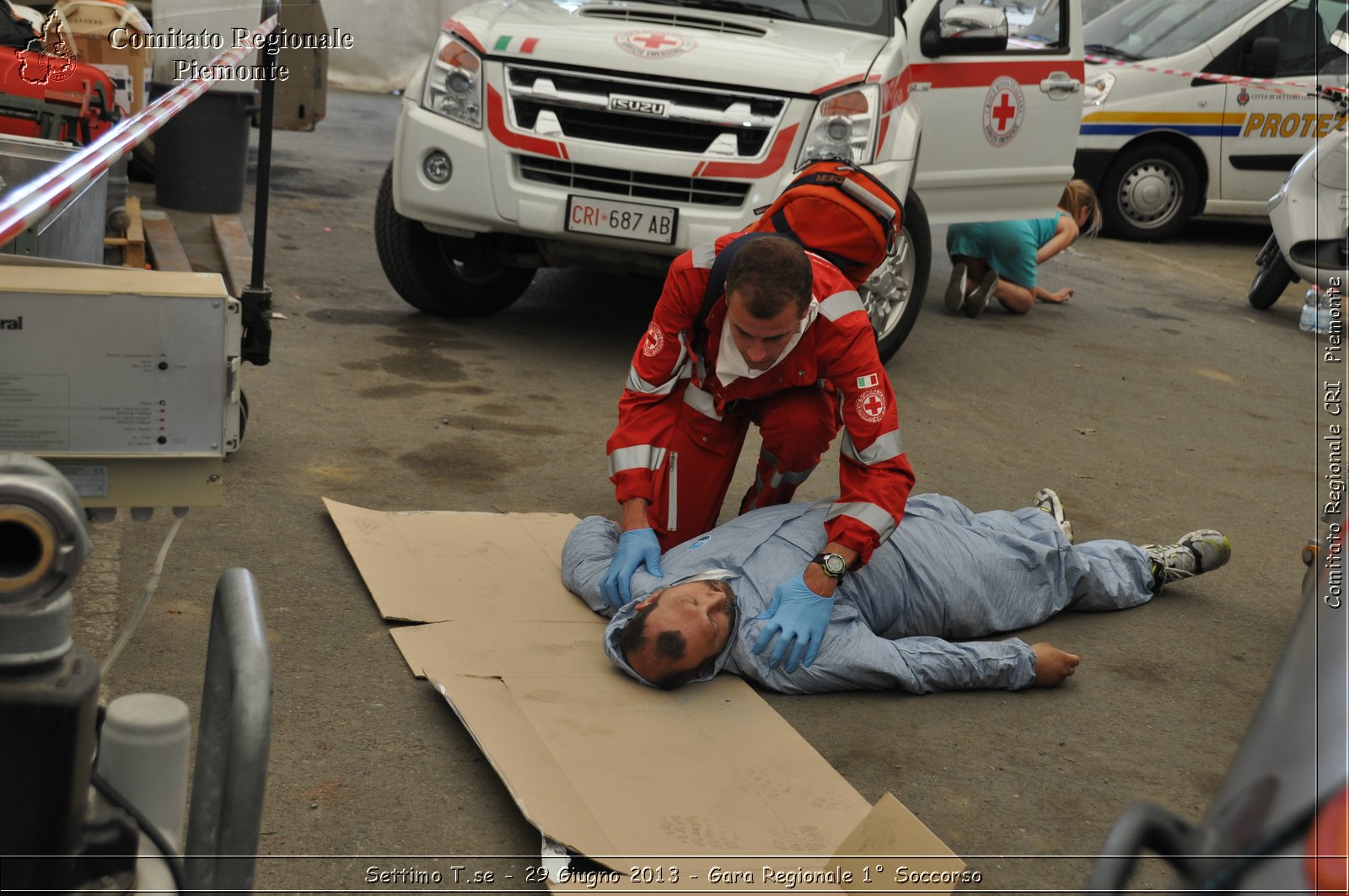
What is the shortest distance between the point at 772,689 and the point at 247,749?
6.12 feet

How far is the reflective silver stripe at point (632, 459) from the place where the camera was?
3.30 meters

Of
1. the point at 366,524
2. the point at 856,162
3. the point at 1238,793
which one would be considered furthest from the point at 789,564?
the point at 856,162

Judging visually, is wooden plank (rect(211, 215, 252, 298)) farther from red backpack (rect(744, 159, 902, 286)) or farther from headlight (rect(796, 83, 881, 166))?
red backpack (rect(744, 159, 902, 286))

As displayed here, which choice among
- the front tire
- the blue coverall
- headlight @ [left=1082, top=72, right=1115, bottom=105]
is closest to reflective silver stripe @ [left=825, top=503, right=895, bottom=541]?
the blue coverall

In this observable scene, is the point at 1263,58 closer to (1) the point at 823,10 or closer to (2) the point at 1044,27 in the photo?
(2) the point at 1044,27

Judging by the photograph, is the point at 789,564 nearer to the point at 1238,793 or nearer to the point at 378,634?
the point at 378,634

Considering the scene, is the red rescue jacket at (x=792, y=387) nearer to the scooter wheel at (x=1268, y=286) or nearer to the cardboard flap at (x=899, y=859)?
the cardboard flap at (x=899, y=859)

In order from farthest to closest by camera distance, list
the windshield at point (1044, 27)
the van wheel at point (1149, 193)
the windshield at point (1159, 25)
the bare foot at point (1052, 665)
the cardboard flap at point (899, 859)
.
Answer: the van wheel at point (1149, 193) → the windshield at point (1159, 25) → the windshield at point (1044, 27) → the bare foot at point (1052, 665) → the cardboard flap at point (899, 859)

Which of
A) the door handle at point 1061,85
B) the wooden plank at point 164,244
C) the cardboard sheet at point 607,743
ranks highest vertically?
the door handle at point 1061,85

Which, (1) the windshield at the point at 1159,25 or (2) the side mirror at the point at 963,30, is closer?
(2) the side mirror at the point at 963,30

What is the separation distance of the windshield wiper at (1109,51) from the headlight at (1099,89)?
0.90 ft

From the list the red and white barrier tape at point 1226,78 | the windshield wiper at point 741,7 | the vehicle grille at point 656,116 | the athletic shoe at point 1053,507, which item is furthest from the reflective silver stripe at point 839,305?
the red and white barrier tape at point 1226,78

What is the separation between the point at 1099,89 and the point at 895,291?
496 cm

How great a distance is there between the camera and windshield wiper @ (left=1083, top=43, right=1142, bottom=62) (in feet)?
32.3
